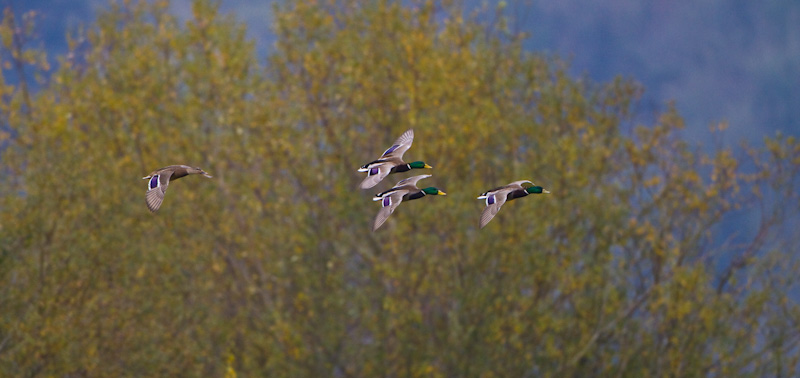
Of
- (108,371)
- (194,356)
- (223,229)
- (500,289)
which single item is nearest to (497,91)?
(500,289)

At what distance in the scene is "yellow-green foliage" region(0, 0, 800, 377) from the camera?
2802 centimetres

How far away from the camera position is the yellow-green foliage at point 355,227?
1103 inches

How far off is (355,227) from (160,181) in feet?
63.4

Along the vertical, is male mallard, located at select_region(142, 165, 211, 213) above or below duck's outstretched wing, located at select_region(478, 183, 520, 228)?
above

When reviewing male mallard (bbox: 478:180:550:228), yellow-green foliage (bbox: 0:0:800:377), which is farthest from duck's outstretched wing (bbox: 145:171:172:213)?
yellow-green foliage (bbox: 0:0:800:377)

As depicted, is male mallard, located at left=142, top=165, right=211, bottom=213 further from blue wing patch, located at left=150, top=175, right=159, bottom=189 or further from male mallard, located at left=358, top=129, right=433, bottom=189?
→ male mallard, located at left=358, top=129, right=433, bottom=189

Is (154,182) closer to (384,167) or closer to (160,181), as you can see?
(160,181)

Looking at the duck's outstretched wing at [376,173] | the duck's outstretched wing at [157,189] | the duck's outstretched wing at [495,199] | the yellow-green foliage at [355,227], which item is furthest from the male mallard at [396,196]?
the yellow-green foliage at [355,227]

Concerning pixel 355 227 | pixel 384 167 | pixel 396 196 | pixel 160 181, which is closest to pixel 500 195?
pixel 396 196

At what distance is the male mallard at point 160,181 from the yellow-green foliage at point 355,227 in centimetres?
1543

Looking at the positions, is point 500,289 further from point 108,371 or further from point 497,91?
point 108,371

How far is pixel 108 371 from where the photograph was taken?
2747cm

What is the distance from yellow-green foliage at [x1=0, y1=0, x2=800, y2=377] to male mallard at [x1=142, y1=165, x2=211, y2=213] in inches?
608

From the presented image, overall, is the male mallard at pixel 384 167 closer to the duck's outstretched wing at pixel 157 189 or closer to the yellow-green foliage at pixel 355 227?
the duck's outstretched wing at pixel 157 189
